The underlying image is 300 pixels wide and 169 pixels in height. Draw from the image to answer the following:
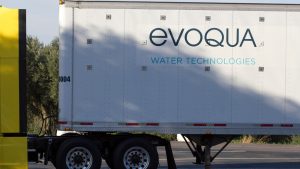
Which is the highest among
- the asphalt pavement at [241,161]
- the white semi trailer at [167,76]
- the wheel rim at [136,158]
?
the white semi trailer at [167,76]

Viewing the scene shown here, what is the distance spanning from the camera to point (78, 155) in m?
16.5

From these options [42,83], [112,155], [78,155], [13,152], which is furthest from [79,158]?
[42,83]

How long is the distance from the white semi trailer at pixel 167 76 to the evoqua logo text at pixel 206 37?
0.08 ft

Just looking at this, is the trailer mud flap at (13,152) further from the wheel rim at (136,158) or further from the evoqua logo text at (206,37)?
the evoqua logo text at (206,37)

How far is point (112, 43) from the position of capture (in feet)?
55.3

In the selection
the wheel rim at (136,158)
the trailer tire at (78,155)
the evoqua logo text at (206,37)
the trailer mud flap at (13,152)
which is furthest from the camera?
the evoqua logo text at (206,37)

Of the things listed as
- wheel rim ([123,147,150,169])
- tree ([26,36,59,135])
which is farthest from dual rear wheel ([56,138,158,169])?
tree ([26,36,59,135])

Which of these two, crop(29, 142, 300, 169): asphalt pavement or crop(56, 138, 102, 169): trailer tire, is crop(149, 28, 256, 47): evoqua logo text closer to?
crop(56, 138, 102, 169): trailer tire

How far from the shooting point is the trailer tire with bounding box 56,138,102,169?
16422mm

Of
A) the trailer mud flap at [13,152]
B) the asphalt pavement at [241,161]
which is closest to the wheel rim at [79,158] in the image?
the asphalt pavement at [241,161]

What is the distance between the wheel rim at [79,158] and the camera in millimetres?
16453

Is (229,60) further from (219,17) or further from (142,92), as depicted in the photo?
(142,92)

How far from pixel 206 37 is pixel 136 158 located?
326 centimetres

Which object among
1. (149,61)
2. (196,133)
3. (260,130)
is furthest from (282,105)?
(149,61)
